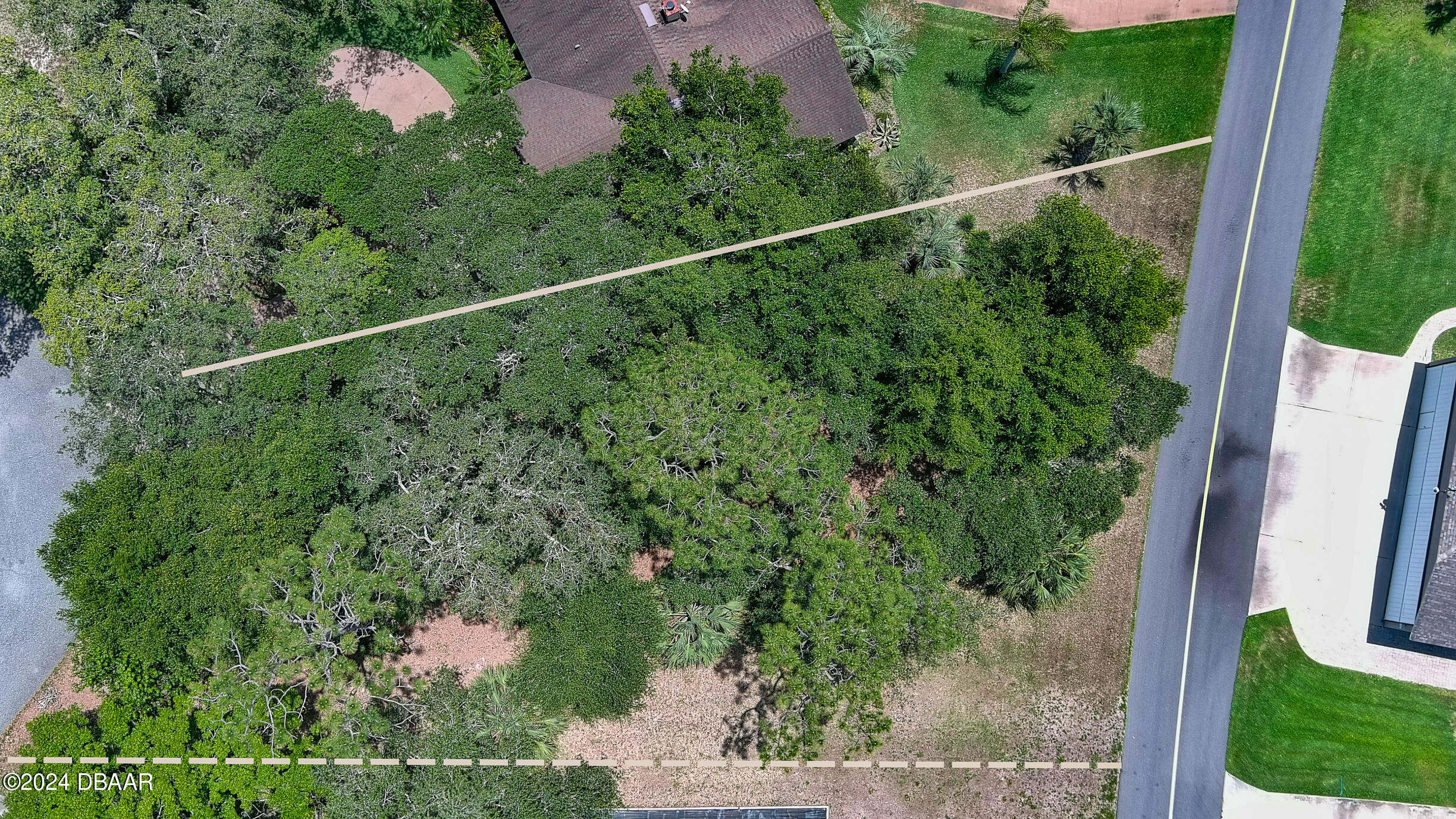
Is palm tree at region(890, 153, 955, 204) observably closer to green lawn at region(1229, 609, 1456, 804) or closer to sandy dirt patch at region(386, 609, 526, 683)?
green lawn at region(1229, 609, 1456, 804)

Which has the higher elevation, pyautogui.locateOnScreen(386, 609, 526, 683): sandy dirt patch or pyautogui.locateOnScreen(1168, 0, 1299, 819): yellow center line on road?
pyautogui.locateOnScreen(1168, 0, 1299, 819): yellow center line on road

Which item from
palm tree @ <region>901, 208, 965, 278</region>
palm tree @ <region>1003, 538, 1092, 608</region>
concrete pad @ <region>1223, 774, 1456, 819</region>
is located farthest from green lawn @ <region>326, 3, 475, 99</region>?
concrete pad @ <region>1223, 774, 1456, 819</region>

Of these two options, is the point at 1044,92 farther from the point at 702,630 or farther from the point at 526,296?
the point at 702,630

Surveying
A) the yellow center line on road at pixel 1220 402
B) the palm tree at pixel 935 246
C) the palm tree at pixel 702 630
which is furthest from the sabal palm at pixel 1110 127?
the palm tree at pixel 702 630

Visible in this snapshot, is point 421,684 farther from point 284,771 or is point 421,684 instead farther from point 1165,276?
point 1165,276

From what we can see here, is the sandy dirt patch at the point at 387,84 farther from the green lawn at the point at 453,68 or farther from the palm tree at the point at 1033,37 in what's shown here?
the palm tree at the point at 1033,37

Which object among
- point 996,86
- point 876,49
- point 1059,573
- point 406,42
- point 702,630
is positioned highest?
point 876,49

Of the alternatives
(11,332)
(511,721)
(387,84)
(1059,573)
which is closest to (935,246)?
(1059,573)
